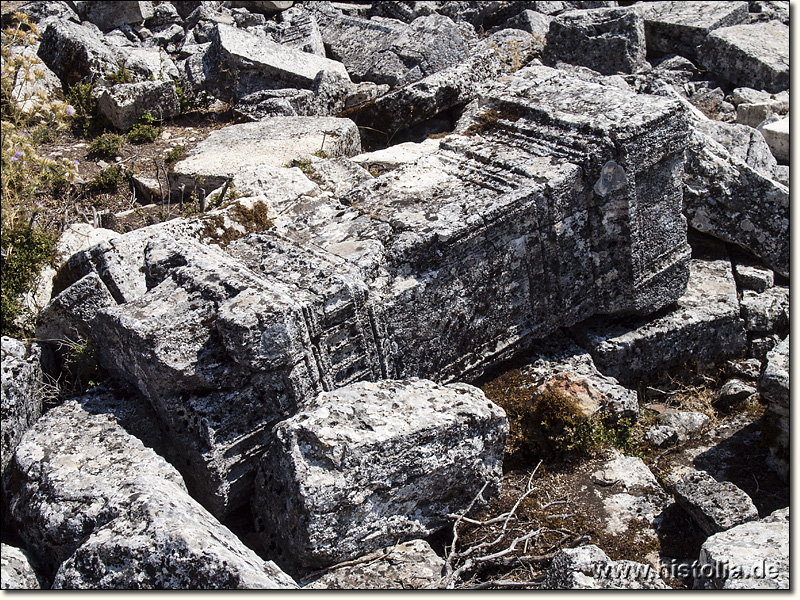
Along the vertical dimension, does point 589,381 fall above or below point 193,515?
below

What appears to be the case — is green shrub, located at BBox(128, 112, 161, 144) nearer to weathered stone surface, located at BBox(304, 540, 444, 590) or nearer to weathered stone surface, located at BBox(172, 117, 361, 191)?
weathered stone surface, located at BBox(172, 117, 361, 191)

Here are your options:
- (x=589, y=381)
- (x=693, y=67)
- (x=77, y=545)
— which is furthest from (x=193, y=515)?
(x=693, y=67)

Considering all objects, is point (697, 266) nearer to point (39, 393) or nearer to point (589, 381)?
point (589, 381)

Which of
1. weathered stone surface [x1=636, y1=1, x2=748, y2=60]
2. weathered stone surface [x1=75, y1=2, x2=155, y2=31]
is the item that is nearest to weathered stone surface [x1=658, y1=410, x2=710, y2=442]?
weathered stone surface [x1=636, y1=1, x2=748, y2=60]

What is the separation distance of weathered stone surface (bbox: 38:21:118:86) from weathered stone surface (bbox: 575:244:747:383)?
5.38 metres

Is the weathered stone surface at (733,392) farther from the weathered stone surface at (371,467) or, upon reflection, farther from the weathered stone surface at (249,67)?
the weathered stone surface at (249,67)

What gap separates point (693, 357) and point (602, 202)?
4.98ft

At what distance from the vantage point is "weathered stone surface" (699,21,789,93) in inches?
342

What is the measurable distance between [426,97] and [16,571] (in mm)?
5126

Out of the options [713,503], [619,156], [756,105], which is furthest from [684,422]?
[756,105]

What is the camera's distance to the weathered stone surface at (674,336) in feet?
17.9

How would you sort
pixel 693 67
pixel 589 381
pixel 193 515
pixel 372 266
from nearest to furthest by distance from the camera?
pixel 193 515, pixel 372 266, pixel 589 381, pixel 693 67

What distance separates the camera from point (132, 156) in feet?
23.3

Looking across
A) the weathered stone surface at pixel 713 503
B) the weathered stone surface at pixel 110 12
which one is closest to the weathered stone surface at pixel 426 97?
the weathered stone surface at pixel 110 12
